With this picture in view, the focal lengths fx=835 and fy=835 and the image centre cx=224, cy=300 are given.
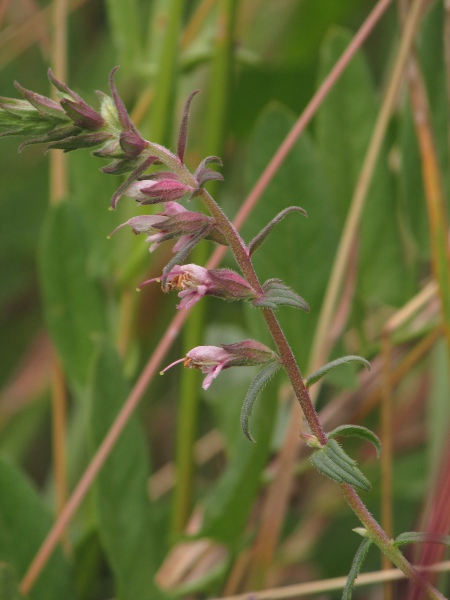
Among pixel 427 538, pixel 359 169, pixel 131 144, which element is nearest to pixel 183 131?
pixel 131 144

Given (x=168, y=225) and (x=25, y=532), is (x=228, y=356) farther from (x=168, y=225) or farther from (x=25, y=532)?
(x=25, y=532)

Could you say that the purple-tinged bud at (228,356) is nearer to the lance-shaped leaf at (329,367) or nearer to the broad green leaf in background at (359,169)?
the lance-shaped leaf at (329,367)

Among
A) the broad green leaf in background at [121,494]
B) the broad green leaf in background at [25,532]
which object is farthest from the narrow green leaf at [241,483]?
the broad green leaf in background at [25,532]

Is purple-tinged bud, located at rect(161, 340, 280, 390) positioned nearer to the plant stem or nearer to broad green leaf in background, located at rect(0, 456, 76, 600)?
the plant stem

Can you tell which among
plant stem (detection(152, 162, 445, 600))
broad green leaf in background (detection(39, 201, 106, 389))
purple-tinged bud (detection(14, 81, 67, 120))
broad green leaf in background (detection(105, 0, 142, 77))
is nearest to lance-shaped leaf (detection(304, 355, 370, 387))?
plant stem (detection(152, 162, 445, 600))

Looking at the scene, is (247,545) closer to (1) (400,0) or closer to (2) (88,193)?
(2) (88,193)

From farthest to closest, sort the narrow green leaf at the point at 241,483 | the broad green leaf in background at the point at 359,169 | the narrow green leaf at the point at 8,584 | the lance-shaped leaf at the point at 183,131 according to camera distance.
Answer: the broad green leaf in background at the point at 359,169 → the narrow green leaf at the point at 241,483 → the narrow green leaf at the point at 8,584 → the lance-shaped leaf at the point at 183,131

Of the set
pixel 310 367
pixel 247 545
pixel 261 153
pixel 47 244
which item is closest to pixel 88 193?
pixel 47 244

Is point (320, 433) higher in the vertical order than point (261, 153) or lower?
lower
